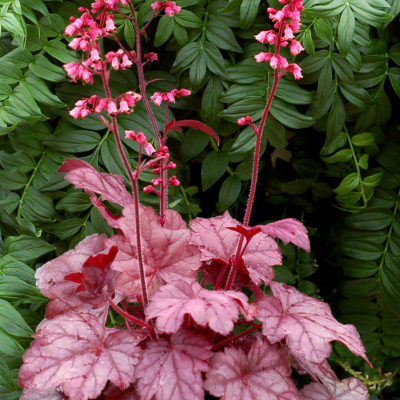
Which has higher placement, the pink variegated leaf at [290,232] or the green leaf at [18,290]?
the pink variegated leaf at [290,232]

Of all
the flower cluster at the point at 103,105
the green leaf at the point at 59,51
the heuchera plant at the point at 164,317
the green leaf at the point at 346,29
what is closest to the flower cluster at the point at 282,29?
the heuchera plant at the point at 164,317

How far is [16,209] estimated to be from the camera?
1.18m

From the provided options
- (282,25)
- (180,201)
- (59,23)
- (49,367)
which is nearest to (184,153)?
(180,201)

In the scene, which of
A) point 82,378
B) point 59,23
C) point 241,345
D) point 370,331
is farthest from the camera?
point 370,331

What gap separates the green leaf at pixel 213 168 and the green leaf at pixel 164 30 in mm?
294

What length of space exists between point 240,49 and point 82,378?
0.79 meters

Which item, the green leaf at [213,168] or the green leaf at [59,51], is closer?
the green leaf at [59,51]

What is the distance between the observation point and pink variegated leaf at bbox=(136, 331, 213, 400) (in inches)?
25.2

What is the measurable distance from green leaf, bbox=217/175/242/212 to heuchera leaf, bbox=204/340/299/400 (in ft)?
1.79

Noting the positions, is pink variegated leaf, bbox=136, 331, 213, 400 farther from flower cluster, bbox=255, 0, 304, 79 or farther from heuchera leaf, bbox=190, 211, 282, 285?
flower cluster, bbox=255, 0, 304, 79

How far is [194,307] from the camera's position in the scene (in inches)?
25.1

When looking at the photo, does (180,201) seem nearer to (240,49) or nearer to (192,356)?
(240,49)

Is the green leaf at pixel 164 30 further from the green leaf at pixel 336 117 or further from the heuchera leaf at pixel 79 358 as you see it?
the heuchera leaf at pixel 79 358

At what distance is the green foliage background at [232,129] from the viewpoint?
3.47 ft
